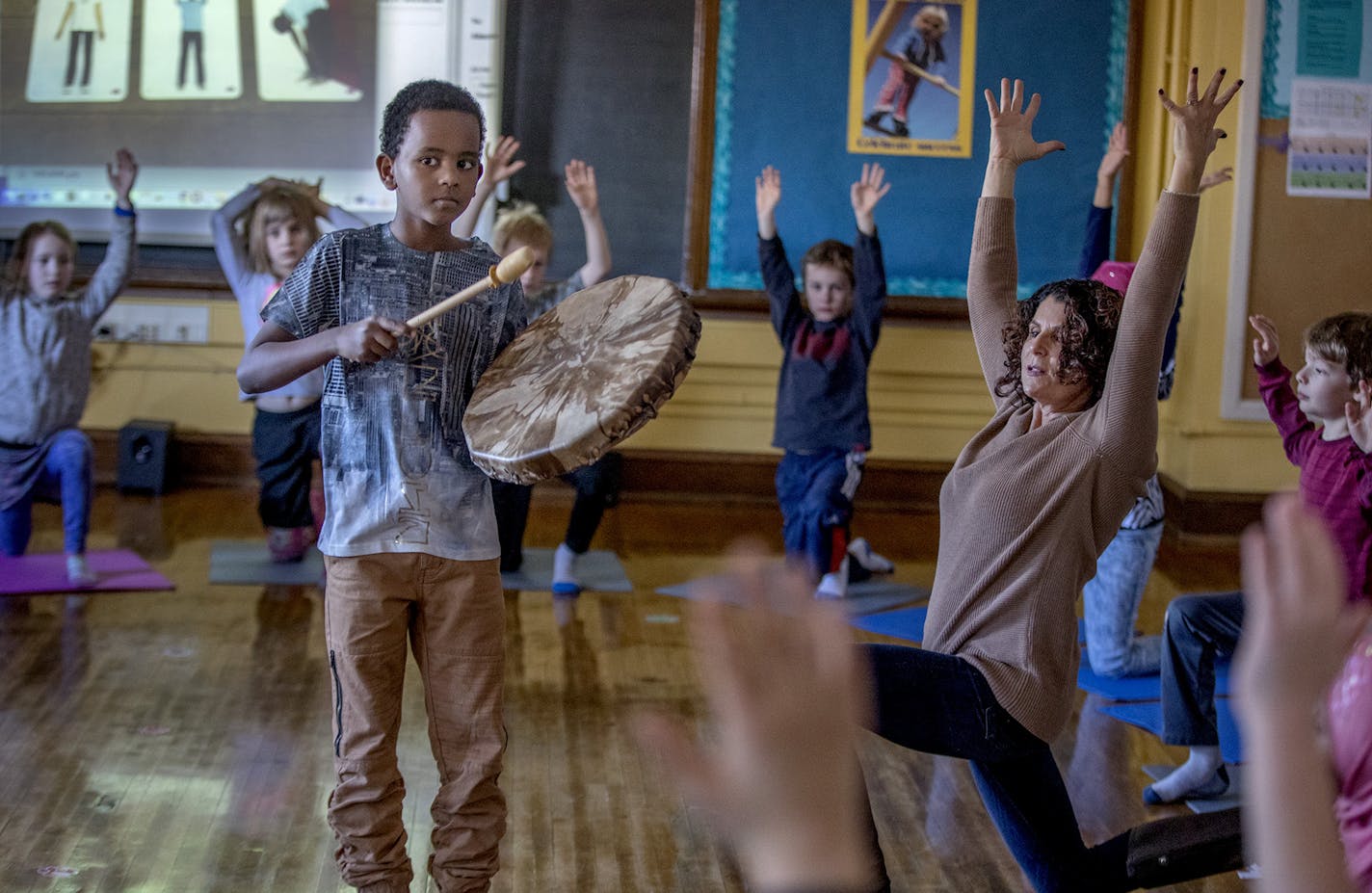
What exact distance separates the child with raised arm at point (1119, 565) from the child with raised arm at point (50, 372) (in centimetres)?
274

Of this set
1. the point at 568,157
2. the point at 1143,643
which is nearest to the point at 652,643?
the point at 1143,643

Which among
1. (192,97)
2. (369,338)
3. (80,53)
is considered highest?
(80,53)

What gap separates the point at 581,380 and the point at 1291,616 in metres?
1.27

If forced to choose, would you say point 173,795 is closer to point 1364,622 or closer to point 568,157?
point 1364,622

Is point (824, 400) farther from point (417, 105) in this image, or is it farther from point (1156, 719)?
point (417, 105)

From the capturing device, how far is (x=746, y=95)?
5547 millimetres

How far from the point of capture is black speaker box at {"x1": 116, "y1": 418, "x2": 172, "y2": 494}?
18.0ft

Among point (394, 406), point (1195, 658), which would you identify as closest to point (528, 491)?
point (1195, 658)

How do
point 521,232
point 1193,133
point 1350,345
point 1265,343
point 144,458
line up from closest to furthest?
point 1193,133 → point 1350,345 → point 1265,343 → point 521,232 → point 144,458

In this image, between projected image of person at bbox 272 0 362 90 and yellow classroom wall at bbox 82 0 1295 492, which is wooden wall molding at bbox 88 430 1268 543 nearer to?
yellow classroom wall at bbox 82 0 1295 492

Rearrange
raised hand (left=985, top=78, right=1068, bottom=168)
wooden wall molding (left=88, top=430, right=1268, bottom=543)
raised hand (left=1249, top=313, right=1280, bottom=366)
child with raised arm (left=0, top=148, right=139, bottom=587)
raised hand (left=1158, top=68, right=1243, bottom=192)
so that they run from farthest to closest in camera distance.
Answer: wooden wall molding (left=88, top=430, right=1268, bottom=543) < child with raised arm (left=0, top=148, right=139, bottom=587) < raised hand (left=1249, top=313, right=1280, bottom=366) < raised hand (left=985, top=78, right=1068, bottom=168) < raised hand (left=1158, top=68, right=1243, bottom=192)

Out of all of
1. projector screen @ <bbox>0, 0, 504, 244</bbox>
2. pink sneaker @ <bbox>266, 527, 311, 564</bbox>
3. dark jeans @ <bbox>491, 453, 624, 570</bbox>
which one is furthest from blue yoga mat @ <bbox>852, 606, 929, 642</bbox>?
projector screen @ <bbox>0, 0, 504, 244</bbox>

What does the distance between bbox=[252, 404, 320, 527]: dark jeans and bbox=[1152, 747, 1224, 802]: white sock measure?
2707mm

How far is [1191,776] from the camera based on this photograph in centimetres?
283
